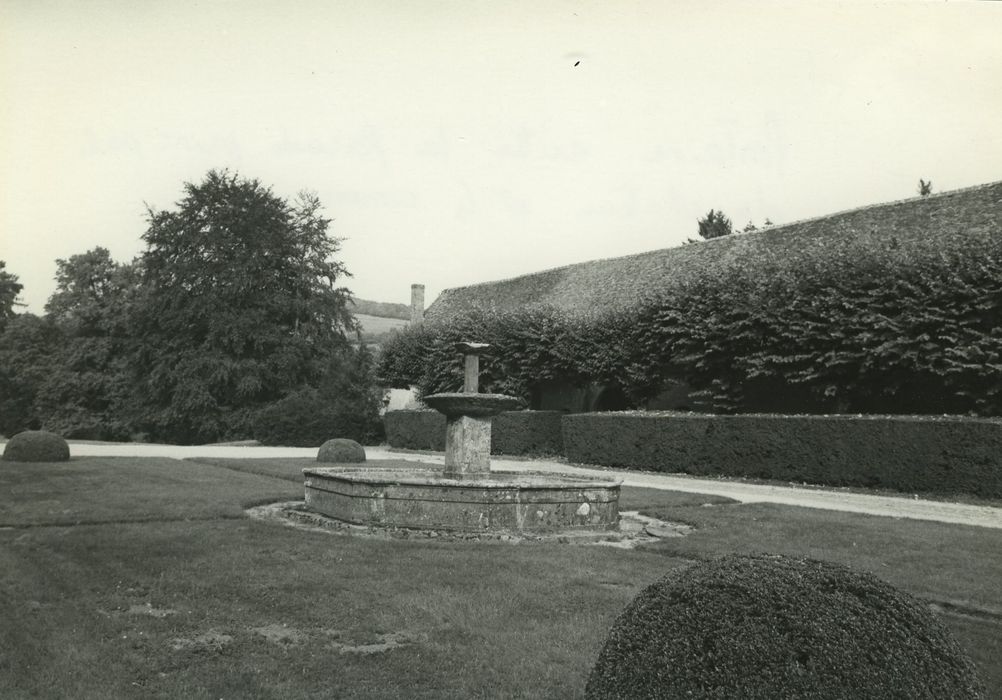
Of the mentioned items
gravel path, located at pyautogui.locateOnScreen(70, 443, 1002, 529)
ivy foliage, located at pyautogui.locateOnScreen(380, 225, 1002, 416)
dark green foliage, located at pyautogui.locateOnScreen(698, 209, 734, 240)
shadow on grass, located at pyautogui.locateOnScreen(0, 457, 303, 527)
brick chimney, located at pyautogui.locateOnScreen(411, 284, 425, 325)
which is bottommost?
gravel path, located at pyautogui.locateOnScreen(70, 443, 1002, 529)

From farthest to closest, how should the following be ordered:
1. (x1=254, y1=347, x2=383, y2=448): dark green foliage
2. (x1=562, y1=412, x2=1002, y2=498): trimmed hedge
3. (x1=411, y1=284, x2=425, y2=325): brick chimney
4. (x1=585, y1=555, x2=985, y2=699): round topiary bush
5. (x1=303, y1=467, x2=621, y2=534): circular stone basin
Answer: (x1=411, y1=284, x2=425, y2=325): brick chimney, (x1=254, y1=347, x2=383, y2=448): dark green foliage, (x1=562, y1=412, x2=1002, y2=498): trimmed hedge, (x1=303, y1=467, x2=621, y2=534): circular stone basin, (x1=585, y1=555, x2=985, y2=699): round topiary bush

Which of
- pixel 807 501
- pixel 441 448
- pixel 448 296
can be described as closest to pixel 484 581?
pixel 807 501

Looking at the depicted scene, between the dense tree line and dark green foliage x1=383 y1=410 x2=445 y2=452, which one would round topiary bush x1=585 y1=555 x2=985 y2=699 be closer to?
dark green foliage x1=383 y1=410 x2=445 y2=452

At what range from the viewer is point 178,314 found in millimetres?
36719

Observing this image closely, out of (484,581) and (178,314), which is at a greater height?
(178,314)

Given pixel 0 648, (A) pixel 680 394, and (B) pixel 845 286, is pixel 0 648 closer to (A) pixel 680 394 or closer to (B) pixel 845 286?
(B) pixel 845 286

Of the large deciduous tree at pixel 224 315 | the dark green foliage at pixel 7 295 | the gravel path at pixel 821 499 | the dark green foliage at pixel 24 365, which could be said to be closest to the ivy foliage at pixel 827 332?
the gravel path at pixel 821 499

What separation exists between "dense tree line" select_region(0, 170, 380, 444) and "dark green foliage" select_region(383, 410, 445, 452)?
2.01m

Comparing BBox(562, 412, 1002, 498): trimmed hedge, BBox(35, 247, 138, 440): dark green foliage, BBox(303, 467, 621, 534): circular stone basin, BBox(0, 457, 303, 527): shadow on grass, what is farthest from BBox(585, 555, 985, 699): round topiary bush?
BBox(35, 247, 138, 440): dark green foliage

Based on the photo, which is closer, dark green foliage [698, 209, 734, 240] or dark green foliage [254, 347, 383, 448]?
Result: dark green foliage [254, 347, 383, 448]

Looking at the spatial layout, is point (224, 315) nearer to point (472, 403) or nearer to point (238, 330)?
point (238, 330)

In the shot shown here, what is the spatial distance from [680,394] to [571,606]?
21.2m

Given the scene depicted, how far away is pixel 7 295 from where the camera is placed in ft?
169

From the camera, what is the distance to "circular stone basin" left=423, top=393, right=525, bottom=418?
11.6m
